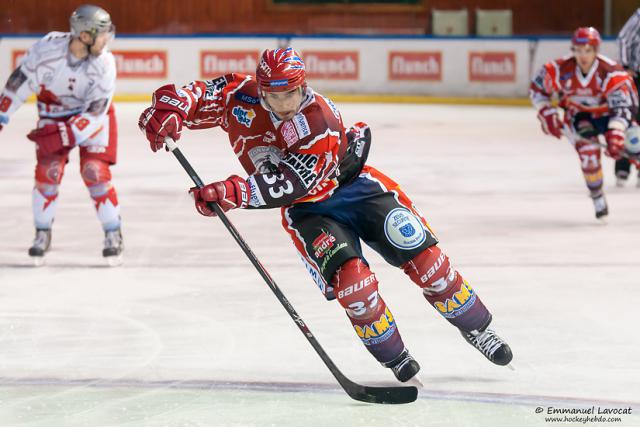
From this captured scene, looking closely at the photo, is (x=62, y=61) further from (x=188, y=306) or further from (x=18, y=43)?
(x=18, y=43)

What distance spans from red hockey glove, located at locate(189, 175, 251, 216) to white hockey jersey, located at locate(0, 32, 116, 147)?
2.71m

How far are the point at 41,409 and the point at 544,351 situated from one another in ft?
6.09

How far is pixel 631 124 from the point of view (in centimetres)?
846

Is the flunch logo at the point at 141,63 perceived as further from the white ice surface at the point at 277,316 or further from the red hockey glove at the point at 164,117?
the red hockey glove at the point at 164,117

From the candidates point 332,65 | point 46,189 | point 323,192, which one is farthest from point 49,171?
point 332,65

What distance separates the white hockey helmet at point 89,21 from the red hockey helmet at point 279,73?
254 cm

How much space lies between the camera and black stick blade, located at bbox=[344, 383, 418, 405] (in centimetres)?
420

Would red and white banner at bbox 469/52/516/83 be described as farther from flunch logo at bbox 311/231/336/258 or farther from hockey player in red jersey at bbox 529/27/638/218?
flunch logo at bbox 311/231/336/258

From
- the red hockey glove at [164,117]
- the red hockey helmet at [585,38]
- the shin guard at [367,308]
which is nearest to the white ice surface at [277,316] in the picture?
the shin guard at [367,308]

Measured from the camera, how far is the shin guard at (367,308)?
4.25m

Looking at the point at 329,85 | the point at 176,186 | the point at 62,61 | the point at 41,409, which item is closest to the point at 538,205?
the point at 176,186

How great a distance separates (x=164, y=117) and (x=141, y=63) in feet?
38.6

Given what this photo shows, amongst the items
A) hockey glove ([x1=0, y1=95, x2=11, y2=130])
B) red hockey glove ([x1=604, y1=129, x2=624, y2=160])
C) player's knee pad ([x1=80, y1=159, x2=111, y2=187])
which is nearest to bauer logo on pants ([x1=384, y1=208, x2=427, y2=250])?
player's knee pad ([x1=80, y1=159, x2=111, y2=187])

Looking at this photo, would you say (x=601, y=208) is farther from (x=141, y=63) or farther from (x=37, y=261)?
(x=141, y=63)
